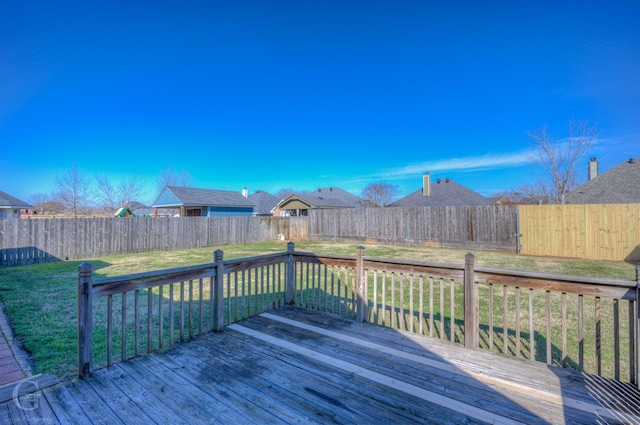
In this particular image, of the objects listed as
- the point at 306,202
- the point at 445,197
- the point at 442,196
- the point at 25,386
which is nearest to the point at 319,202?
the point at 306,202

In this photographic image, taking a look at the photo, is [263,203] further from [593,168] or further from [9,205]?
[593,168]

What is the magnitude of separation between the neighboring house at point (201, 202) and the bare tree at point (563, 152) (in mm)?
21745

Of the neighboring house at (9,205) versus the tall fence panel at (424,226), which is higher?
the neighboring house at (9,205)

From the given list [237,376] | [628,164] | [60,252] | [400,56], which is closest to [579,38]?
[400,56]

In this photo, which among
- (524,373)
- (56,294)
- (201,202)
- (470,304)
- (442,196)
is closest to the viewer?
(524,373)

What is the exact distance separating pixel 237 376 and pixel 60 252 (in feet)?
39.7

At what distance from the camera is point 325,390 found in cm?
227

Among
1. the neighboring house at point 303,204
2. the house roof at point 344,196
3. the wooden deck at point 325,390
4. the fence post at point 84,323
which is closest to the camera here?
the wooden deck at point 325,390

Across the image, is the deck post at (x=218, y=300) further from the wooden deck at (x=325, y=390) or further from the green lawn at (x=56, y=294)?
the green lawn at (x=56, y=294)

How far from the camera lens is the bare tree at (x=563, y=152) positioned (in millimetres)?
16062

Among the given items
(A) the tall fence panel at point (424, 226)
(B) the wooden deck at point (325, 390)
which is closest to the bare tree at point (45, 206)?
(A) the tall fence panel at point (424, 226)

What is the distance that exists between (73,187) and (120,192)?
643 cm

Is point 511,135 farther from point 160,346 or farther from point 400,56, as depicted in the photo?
point 160,346

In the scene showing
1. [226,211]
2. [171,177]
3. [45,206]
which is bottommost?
[226,211]
